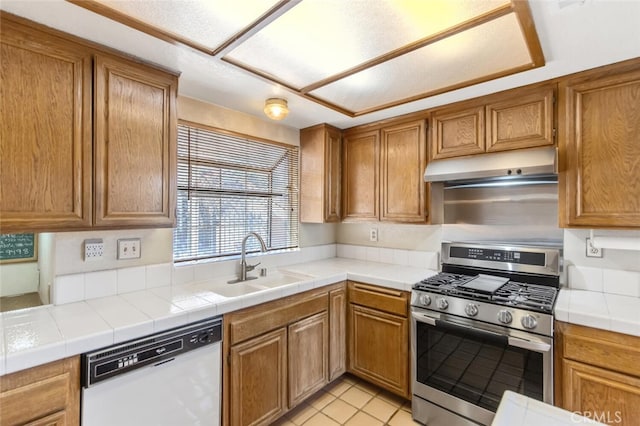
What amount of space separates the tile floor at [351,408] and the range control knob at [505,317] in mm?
968

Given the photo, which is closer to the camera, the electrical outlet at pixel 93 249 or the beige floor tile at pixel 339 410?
the electrical outlet at pixel 93 249

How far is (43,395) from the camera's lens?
3.72 feet

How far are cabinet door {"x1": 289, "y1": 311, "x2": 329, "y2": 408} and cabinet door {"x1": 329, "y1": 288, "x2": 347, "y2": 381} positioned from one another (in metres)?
0.05

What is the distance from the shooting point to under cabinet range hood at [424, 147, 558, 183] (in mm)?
1830

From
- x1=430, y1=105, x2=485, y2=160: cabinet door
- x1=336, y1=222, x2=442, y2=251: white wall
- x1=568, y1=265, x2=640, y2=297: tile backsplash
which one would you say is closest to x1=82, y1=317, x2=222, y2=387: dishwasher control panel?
x1=336, y1=222, x2=442, y2=251: white wall

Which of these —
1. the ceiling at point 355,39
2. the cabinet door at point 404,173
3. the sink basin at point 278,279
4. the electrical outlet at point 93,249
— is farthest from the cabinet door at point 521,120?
the electrical outlet at point 93,249

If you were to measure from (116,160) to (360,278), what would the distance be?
5.94 ft

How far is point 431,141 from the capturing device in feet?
7.94

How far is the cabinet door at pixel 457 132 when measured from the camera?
219cm

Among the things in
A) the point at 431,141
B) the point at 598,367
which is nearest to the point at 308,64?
the point at 431,141

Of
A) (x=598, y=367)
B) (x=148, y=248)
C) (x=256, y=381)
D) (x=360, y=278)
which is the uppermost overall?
(x=148, y=248)

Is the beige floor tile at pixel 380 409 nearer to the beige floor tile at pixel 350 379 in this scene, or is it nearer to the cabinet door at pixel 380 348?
the cabinet door at pixel 380 348

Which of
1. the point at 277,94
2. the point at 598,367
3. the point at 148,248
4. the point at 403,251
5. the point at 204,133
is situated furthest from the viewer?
the point at 403,251

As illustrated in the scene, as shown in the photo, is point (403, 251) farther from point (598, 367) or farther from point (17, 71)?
point (17, 71)
